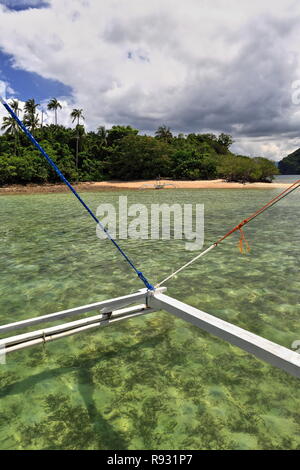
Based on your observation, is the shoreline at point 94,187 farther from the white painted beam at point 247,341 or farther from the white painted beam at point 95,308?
the white painted beam at point 247,341

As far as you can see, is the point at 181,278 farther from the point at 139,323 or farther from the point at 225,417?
the point at 225,417

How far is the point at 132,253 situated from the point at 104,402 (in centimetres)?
656

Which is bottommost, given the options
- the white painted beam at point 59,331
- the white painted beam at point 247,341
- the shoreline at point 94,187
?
the white painted beam at point 59,331

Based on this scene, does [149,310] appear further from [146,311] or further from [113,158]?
[113,158]

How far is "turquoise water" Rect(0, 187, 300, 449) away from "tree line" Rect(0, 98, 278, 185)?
48.6 metres

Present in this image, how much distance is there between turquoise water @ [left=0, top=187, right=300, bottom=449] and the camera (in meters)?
2.79

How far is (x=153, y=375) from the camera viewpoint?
362 cm

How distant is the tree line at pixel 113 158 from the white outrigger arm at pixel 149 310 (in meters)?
50.7

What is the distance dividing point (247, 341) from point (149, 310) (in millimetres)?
1569

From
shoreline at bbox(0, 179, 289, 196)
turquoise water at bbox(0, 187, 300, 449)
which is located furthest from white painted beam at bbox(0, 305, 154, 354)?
shoreline at bbox(0, 179, 289, 196)

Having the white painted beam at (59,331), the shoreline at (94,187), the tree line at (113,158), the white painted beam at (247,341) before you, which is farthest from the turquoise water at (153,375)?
the tree line at (113,158)

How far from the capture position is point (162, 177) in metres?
62.8

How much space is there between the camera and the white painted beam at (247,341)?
261 cm
